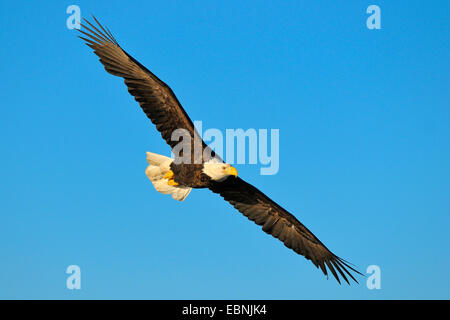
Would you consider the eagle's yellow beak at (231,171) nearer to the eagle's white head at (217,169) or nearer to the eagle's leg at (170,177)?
the eagle's white head at (217,169)

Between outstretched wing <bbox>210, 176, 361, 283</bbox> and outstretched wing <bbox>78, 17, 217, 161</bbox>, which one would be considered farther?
outstretched wing <bbox>210, 176, 361, 283</bbox>

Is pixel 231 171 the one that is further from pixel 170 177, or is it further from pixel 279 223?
pixel 279 223

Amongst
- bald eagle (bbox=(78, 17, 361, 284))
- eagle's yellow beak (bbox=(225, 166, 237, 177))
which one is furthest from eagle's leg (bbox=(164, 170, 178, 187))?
eagle's yellow beak (bbox=(225, 166, 237, 177))

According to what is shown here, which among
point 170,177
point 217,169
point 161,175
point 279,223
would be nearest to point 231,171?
point 217,169

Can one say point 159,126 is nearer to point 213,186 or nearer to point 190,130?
point 190,130

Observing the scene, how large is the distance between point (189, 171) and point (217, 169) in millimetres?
486

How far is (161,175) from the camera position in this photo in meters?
9.10

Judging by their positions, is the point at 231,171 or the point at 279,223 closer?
the point at 231,171

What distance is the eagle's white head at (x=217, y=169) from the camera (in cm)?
869

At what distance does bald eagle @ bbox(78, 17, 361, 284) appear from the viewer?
8.29 meters

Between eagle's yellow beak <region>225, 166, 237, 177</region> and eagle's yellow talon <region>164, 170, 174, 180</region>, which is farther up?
eagle's yellow talon <region>164, 170, 174, 180</region>

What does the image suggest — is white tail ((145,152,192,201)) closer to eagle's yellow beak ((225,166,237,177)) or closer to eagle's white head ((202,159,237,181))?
eagle's white head ((202,159,237,181))
